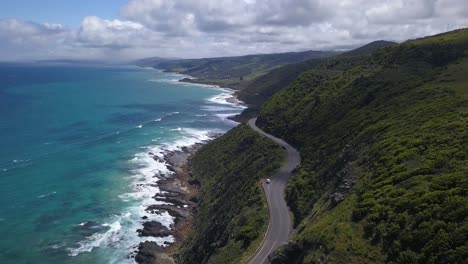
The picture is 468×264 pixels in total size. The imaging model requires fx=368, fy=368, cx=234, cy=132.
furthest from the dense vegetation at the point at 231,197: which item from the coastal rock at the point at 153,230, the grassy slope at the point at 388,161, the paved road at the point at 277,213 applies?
the grassy slope at the point at 388,161

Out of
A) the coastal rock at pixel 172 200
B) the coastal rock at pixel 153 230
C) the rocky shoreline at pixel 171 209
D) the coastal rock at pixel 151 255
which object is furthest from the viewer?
the coastal rock at pixel 172 200

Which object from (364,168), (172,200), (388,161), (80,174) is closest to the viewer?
(388,161)

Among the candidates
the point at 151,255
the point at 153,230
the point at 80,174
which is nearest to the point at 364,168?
the point at 151,255

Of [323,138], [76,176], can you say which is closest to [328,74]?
[323,138]

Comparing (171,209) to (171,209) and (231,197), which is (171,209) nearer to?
(171,209)

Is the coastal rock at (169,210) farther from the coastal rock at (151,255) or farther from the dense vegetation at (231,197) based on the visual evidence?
the coastal rock at (151,255)

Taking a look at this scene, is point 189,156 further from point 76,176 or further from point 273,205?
point 273,205

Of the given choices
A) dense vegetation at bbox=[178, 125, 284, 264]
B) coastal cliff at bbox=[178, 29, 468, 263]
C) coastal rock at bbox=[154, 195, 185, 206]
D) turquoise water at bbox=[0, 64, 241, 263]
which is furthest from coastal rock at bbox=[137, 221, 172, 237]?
coastal rock at bbox=[154, 195, 185, 206]

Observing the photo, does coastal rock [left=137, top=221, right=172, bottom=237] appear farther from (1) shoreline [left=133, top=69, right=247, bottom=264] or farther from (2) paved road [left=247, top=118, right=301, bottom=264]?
(2) paved road [left=247, top=118, right=301, bottom=264]
